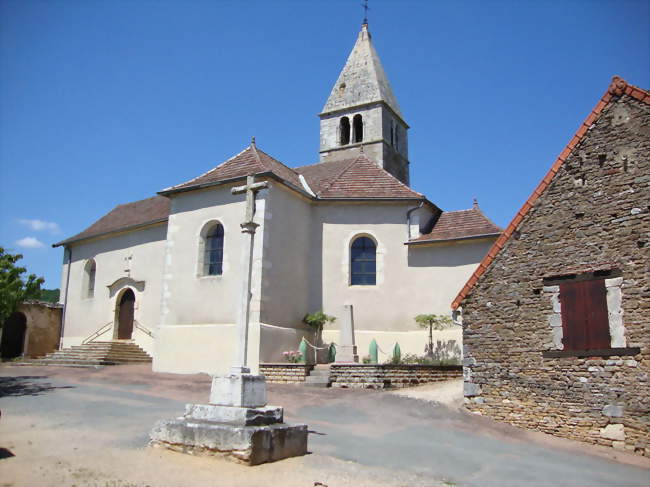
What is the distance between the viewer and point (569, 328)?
10.5 metres

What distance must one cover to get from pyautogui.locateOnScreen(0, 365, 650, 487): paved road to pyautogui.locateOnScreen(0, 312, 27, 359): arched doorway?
12610 millimetres

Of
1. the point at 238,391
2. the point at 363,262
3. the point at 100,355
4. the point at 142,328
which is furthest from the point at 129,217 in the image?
the point at 238,391

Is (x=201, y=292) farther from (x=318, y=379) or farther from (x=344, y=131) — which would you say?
(x=344, y=131)

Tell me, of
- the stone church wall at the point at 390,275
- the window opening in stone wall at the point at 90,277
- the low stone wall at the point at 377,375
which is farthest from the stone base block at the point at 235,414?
the window opening in stone wall at the point at 90,277

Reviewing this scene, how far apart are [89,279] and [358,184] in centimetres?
1374

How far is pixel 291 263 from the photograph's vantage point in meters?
18.4

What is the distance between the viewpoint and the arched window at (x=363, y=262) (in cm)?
1930

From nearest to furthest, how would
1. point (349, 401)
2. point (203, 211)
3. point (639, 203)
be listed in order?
point (639, 203) → point (349, 401) → point (203, 211)

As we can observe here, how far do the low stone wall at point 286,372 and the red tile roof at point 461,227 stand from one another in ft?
21.3

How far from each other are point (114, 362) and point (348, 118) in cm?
1775

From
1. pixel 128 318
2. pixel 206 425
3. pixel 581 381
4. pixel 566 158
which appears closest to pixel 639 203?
pixel 566 158

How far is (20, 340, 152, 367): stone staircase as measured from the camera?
19.7 m

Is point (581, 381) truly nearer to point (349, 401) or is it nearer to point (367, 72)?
point (349, 401)

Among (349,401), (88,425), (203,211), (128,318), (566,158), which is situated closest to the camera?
(88,425)
